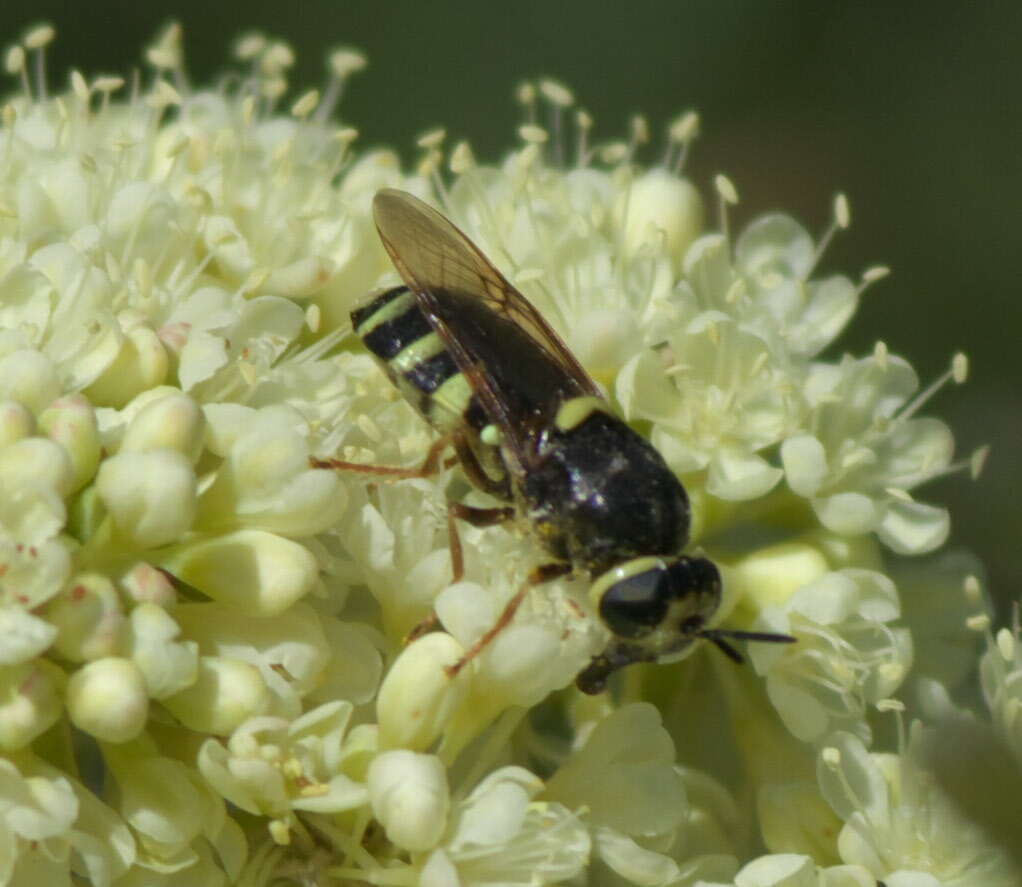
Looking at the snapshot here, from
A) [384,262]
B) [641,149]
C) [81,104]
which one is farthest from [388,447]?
[641,149]

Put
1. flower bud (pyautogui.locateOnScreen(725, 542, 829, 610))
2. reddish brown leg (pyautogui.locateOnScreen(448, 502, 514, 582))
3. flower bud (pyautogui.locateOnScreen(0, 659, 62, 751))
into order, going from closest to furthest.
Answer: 1. flower bud (pyautogui.locateOnScreen(0, 659, 62, 751))
2. reddish brown leg (pyautogui.locateOnScreen(448, 502, 514, 582))
3. flower bud (pyautogui.locateOnScreen(725, 542, 829, 610))

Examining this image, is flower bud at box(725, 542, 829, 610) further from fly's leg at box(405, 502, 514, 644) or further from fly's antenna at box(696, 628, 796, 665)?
fly's leg at box(405, 502, 514, 644)

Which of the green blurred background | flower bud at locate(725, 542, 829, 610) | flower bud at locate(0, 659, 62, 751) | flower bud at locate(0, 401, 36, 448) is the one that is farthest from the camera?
the green blurred background

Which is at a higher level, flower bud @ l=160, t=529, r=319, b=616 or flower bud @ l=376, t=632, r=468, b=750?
flower bud @ l=160, t=529, r=319, b=616

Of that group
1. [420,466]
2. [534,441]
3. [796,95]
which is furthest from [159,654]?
[796,95]

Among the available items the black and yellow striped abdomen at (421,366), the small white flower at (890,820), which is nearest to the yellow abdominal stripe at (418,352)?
the black and yellow striped abdomen at (421,366)

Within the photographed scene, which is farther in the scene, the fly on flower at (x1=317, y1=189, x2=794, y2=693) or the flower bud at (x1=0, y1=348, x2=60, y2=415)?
the fly on flower at (x1=317, y1=189, x2=794, y2=693)

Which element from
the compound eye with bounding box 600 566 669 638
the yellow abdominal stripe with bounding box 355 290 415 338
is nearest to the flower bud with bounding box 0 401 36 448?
the yellow abdominal stripe with bounding box 355 290 415 338

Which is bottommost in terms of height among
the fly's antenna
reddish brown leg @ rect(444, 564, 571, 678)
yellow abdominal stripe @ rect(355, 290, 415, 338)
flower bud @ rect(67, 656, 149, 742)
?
the fly's antenna

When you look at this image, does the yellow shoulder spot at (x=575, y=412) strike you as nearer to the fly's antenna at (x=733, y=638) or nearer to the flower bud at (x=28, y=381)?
the fly's antenna at (x=733, y=638)

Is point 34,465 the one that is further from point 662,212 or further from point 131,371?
point 662,212
